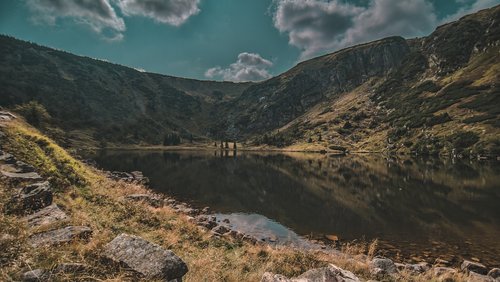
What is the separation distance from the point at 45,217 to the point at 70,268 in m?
7.03

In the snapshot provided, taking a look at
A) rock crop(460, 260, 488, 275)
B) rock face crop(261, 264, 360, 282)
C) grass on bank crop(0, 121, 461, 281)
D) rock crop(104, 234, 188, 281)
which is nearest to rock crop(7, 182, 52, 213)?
grass on bank crop(0, 121, 461, 281)

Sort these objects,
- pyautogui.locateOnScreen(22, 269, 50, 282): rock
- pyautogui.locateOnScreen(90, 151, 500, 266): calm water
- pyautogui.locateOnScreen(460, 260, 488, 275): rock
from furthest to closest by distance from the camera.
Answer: pyautogui.locateOnScreen(90, 151, 500, 266): calm water < pyautogui.locateOnScreen(460, 260, 488, 275): rock < pyautogui.locateOnScreen(22, 269, 50, 282): rock

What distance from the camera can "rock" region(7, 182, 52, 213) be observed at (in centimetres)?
1380

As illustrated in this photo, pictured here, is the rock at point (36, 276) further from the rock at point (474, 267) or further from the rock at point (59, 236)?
the rock at point (474, 267)

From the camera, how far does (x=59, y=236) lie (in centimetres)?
1073

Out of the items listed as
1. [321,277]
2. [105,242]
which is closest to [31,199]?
[105,242]

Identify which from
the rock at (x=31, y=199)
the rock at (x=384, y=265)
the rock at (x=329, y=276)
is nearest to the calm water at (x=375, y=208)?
the rock at (x=384, y=265)

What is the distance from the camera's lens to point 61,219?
44.9 ft

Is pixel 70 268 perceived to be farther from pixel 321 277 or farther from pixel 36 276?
pixel 321 277

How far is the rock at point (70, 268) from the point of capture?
781cm

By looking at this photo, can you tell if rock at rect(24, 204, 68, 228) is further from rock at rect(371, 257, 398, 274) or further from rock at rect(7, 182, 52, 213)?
rock at rect(371, 257, 398, 274)

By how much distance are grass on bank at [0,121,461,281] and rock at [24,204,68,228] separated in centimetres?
59

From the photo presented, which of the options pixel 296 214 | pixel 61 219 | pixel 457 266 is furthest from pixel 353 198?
pixel 61 219

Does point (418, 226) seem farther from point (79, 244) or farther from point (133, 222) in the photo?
point (79, 244)
